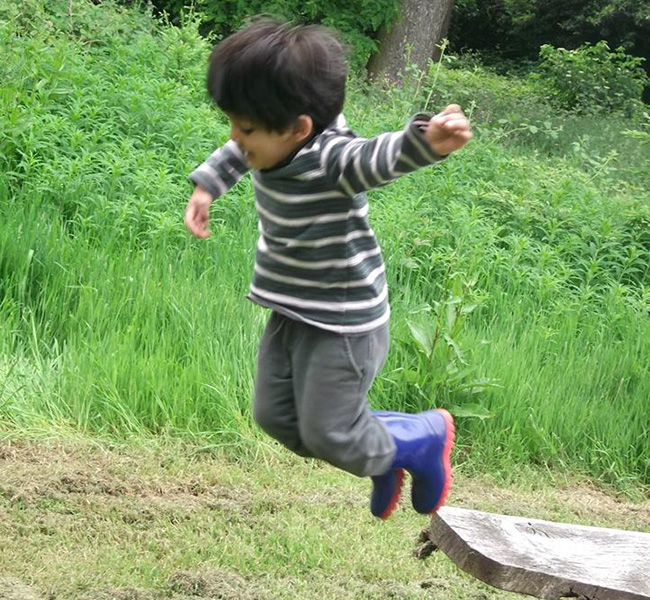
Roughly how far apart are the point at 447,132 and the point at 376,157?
230 mm

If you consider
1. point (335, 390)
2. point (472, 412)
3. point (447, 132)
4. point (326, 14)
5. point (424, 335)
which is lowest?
point (472, 412)

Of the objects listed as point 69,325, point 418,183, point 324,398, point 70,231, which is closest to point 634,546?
point 324,398

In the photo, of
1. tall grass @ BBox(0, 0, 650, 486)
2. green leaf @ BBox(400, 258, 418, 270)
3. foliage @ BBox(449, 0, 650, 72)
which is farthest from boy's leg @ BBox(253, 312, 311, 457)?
foliage @ BBox(449, 0, 650, 72)

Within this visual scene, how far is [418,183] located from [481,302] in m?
2.42

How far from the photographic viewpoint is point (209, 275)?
21.0 ft

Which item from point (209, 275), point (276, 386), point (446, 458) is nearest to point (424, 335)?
point (209, 275)

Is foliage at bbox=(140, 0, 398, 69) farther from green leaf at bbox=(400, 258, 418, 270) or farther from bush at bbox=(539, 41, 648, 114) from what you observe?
green leaf at bbox=(400, 258, 418, 270)

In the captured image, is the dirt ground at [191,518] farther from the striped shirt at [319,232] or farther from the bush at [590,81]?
the bush at [590,81]

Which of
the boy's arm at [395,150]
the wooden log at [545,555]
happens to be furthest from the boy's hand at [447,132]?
the wooden log at [545,555]

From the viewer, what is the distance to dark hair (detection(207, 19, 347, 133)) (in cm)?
278

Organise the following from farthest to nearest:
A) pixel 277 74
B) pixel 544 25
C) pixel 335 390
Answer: pixel 544 25 → pixel 335 390 → pixel 277 74

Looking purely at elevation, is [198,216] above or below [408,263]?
above

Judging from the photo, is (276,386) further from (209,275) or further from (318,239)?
(209,275)

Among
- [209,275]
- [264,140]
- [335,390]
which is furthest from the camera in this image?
[209,275]
